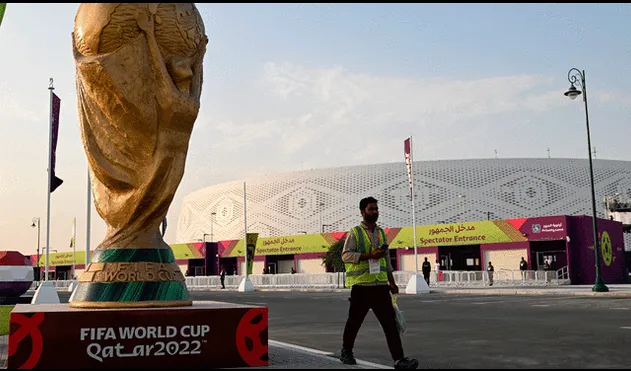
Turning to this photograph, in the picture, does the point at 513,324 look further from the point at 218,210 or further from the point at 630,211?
the point at 218,210

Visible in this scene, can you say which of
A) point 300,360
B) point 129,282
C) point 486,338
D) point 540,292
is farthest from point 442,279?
point 129,282

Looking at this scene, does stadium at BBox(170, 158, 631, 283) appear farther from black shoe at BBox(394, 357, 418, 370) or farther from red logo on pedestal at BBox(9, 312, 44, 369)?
red logo on pedestal at BBox(9, 312, 44, 369)

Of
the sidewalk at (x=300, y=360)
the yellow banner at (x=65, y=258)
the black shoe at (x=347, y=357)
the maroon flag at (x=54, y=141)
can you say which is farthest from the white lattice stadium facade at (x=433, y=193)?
the black shoe at (x=347, y=357)

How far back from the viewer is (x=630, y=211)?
53.5m

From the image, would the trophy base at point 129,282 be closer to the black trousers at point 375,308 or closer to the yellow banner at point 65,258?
the black trousers at point 375,308

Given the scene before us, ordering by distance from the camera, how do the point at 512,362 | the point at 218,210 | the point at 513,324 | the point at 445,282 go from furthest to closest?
the point at 218,210
the point at 445,282
the point at 513,324
the point at 512,362

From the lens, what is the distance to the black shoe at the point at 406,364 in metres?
5.59

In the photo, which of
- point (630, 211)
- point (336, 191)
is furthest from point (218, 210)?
point (630, 211)

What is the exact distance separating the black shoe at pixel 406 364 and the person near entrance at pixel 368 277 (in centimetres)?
22

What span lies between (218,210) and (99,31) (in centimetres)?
8981

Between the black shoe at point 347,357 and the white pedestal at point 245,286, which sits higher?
the black shoe at point 347,357

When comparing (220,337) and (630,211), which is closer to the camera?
(220,337)

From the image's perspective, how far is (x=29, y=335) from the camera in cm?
548

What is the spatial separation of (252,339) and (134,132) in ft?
8.30
